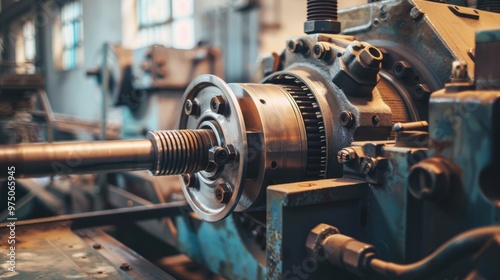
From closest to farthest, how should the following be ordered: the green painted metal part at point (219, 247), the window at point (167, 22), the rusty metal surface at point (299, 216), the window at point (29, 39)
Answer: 1. the rusty metal surface at point (299, 216)
2. the green painted metal part at point (219, 247)
3. the window at point (167, 22)
4. the window at point (29, 39)

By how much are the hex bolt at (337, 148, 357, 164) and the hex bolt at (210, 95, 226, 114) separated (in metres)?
0.26

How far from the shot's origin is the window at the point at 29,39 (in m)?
8.47

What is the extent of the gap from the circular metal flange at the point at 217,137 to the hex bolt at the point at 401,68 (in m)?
0.41

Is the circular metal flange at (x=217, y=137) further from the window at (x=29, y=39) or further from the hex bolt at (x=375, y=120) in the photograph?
the window at (x=29, y=39)

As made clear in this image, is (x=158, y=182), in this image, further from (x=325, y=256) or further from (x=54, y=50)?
(x=54, y=50)

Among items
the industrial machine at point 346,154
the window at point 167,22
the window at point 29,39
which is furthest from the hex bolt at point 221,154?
the window at point 29,39

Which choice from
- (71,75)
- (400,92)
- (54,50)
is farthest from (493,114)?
(54,50)

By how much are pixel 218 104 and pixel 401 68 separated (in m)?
0.44

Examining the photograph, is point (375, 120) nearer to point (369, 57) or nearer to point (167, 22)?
point (369, 57)

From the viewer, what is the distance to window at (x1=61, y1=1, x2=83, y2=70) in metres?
7.13

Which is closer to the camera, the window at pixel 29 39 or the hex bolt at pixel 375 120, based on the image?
the hex bolt at pixel 375 120

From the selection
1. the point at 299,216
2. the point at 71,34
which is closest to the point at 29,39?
the point at 71,34

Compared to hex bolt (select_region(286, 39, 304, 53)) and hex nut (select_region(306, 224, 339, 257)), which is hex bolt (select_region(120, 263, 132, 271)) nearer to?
hex nut (select_region(306, 224, 339, 257))

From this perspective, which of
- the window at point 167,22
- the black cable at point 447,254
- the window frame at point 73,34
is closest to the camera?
the black cable at point 447,254
